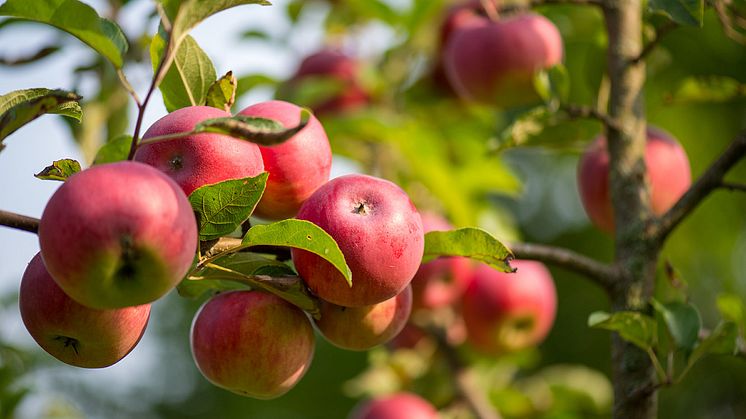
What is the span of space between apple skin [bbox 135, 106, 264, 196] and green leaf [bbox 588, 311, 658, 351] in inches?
17.0

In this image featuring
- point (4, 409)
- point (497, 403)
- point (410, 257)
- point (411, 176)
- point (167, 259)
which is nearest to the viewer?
point (167, 259)

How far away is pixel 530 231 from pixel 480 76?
3042 millimetres

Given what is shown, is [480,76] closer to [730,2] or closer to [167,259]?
[730,2]

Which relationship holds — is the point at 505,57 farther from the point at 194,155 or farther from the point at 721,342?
the point at 194,155

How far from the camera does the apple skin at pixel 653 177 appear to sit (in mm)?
1255

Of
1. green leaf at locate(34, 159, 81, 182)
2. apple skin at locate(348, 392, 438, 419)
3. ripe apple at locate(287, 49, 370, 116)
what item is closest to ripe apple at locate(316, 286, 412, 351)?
green leaf at locate(34, 159, 81, 182)

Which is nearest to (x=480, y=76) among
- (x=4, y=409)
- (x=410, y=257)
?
(x=410, y=257)

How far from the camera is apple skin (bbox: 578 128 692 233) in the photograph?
4.12 ft

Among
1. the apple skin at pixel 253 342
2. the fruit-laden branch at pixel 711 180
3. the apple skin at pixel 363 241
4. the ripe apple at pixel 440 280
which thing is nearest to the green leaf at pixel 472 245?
the apple skin at pixel 363 241

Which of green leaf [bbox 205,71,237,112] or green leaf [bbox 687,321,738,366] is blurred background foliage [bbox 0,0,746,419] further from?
green leaf [bbox 205,71,237,112]

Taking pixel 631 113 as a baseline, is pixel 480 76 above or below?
below

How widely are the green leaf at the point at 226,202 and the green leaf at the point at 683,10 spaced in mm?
543

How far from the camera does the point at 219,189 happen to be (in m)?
0.73

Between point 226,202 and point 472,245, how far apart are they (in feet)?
0.86
